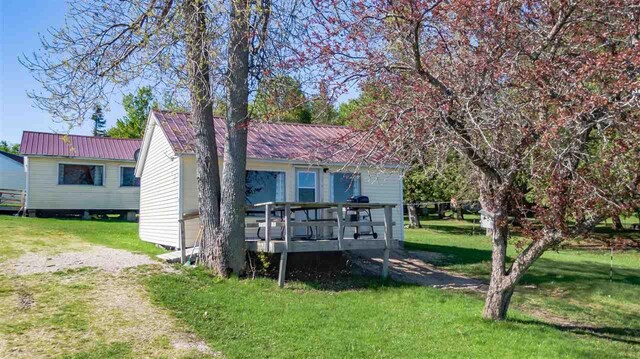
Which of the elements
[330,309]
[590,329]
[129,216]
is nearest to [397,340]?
[330,309]

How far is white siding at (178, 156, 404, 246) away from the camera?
12.9 meters

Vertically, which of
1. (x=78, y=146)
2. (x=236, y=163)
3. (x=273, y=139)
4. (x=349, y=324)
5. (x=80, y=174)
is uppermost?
(x=78, y=146)

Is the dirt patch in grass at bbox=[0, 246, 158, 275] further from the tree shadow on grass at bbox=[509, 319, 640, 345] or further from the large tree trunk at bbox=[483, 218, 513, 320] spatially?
the tree shadow on grass at bbox=[509, 319, 640, 345]

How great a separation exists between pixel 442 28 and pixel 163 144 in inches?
391

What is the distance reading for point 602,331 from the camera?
26.7 feet

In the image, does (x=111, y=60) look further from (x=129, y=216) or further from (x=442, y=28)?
(x=129, y=216)

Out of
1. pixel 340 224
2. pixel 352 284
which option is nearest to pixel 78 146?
pixel 340 224

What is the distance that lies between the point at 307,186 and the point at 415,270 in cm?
386

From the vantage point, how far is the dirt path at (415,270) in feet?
36.5

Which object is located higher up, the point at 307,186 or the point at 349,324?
the point at 307,186

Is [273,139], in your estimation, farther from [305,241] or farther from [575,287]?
[575,287]

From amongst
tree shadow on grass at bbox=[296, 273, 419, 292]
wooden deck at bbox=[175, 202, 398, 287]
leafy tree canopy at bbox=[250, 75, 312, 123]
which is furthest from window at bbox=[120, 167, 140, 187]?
tree shadow on grass at bbox=[296, 273, 419, 292]

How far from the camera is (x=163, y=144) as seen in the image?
14.8 metres

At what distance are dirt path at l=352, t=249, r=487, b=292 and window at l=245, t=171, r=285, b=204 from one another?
2645 mm
